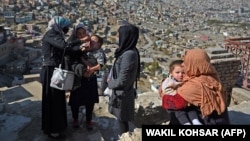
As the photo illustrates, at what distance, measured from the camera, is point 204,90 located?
2139 mm

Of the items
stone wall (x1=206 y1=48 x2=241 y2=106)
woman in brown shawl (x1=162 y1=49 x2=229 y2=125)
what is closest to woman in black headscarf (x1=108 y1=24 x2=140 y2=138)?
woman in brown shawl (x1=162 y1=49 x2=229 y2=125)

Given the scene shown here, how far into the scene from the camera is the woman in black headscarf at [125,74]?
2678mm

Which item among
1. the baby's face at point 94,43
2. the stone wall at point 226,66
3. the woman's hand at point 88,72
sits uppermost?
the baby's face at point 94,43

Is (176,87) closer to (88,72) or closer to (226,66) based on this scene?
(88,72)

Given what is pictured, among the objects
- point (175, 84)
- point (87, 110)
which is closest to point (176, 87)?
point (175, 84)

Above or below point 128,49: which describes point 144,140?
below

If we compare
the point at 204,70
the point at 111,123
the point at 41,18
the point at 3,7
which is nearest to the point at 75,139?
the point at 111,123

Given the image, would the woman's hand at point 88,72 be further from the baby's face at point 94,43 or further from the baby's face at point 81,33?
the baby's face at point 81,33

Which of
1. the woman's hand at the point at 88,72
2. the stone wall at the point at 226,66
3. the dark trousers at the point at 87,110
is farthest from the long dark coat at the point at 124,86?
the stone wall at the point at 226,66

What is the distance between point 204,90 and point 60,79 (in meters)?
1.33

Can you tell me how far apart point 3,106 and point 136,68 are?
2120 mm

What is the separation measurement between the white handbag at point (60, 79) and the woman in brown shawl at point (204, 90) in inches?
44.9

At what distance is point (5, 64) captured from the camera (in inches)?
931

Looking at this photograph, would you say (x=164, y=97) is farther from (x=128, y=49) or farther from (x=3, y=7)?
(x=3, y=7)
